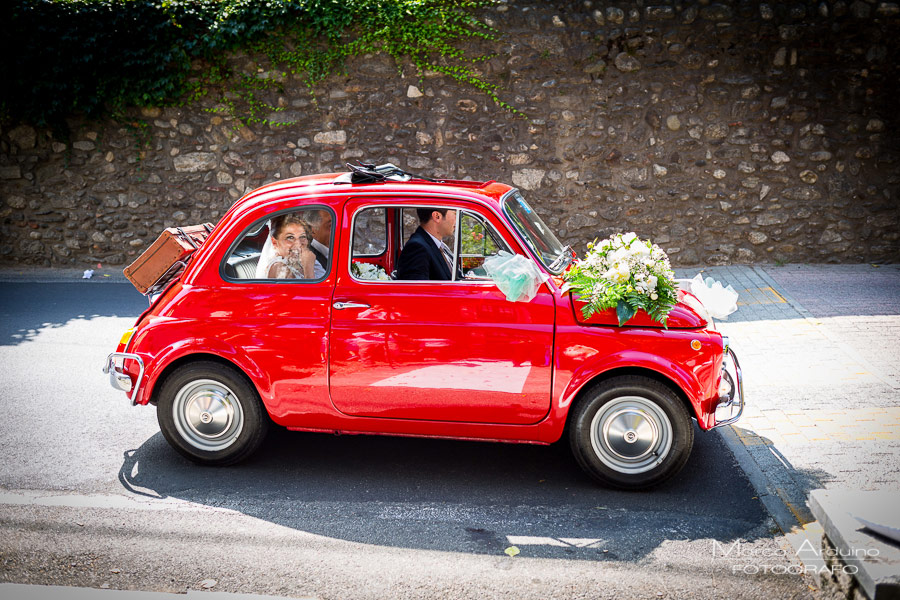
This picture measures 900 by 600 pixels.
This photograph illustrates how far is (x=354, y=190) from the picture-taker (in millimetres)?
5184

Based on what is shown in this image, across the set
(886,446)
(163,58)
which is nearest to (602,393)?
(886,446)

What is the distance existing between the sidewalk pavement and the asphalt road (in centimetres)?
27

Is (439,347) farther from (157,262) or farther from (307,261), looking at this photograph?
(157,262)

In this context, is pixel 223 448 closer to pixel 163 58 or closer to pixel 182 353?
pixel 182 353

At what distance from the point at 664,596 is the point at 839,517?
934mm

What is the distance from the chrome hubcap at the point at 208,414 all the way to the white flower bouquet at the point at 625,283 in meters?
2.45

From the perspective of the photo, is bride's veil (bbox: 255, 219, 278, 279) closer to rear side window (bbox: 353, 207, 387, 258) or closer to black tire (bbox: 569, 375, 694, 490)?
rear side window (bbox: 353, 207, 387, 258)

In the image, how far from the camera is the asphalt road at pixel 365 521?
404 centimetres

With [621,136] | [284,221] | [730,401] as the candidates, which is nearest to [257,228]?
[284,221]

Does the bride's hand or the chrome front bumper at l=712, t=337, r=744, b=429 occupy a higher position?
the bride's hand

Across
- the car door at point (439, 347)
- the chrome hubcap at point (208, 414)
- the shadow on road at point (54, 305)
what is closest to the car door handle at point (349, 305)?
the car door at point (439, 347)

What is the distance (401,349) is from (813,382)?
13.5 feet

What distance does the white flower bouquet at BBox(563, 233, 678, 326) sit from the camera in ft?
15.6

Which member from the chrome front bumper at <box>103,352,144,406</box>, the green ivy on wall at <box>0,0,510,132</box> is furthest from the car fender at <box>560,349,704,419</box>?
the green ivy on wall at <box>0,0,510,132</box>
